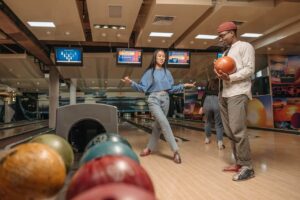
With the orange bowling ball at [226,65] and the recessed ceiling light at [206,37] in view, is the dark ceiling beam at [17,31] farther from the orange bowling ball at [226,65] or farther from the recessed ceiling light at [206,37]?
the orange bowling ball at [226,65]

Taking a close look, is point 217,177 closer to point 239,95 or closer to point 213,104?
point 239,95

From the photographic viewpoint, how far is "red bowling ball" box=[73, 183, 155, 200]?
0.91 metres

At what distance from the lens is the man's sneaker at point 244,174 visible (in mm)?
2367

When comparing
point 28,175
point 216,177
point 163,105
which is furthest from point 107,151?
point 163,105

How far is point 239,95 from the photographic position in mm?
2492

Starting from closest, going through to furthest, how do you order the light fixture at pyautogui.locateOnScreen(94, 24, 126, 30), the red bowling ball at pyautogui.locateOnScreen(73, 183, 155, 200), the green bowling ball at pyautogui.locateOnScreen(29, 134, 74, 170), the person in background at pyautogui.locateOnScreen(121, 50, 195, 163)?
the red bowling ball at pyautogui.locateOnScreen(73, 183, 155, 200) < the green bowling ball at pyautogui.locateOnScreen(29, 134, 74, 170) < the person in background at pyautogui.locateOnScreen(121, 50, 195, 163) < the light fixture at pyautogui.locateOnScreen(94, 24, 126, 30)

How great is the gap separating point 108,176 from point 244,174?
1696mm

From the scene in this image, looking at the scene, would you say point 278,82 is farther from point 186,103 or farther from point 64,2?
point 186,103

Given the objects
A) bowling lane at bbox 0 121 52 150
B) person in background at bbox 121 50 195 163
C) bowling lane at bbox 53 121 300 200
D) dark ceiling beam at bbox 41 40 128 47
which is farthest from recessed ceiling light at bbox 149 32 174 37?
bowling lane at bbox 0 121 52 150

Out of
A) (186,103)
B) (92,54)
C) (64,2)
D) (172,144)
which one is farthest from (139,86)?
(186,103)

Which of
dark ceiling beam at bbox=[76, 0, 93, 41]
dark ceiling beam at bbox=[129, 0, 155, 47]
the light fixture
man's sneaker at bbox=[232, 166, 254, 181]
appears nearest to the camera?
man's sneaker at bbox=[232, 166, 254, 181]

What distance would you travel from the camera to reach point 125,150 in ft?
4.81

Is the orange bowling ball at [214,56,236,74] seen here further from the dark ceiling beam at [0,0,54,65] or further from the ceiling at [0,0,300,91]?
the dark ceiling beam at [0,0,54,65]

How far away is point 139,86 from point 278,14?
3.73 m
